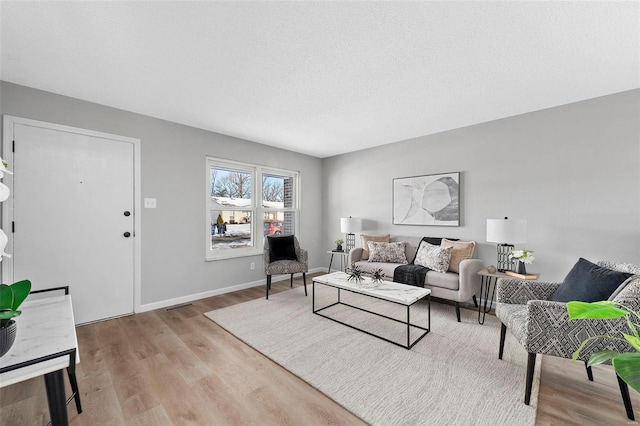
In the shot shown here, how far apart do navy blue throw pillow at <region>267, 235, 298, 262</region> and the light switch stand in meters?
1.55

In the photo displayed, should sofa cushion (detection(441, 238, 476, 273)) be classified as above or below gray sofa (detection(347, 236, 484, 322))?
above

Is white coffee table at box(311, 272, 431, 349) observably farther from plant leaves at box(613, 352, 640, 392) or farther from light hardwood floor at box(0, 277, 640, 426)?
plant leaves at box(613, 352, 640, 392)

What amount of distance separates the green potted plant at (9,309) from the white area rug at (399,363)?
5.12 feet

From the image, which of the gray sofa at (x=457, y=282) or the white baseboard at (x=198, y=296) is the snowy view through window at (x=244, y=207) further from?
the gray sofa at (x=457, y=282)

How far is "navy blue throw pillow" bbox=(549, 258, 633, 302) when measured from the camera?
167 centimetres

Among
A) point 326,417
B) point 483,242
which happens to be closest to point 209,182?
point 326,417

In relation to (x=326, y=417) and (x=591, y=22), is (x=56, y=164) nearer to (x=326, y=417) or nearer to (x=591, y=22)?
(x=326, y=417)

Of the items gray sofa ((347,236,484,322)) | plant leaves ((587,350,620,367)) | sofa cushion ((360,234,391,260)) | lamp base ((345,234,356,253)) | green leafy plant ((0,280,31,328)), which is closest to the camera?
plant leaves ((587,350,620,367))

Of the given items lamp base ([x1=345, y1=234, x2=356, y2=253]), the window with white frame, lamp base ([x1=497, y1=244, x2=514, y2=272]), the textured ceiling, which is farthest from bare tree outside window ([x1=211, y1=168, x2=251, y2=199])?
lamp base ([x1=497, y1=244, x2=514, y2=272])

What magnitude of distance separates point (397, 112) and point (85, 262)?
3820 millimetres

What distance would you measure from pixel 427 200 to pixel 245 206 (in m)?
2.86

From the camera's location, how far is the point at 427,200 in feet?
13.1

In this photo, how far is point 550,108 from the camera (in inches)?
120

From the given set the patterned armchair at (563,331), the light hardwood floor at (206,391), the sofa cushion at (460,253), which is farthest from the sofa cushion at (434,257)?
the patterned armchair at (563,331)
